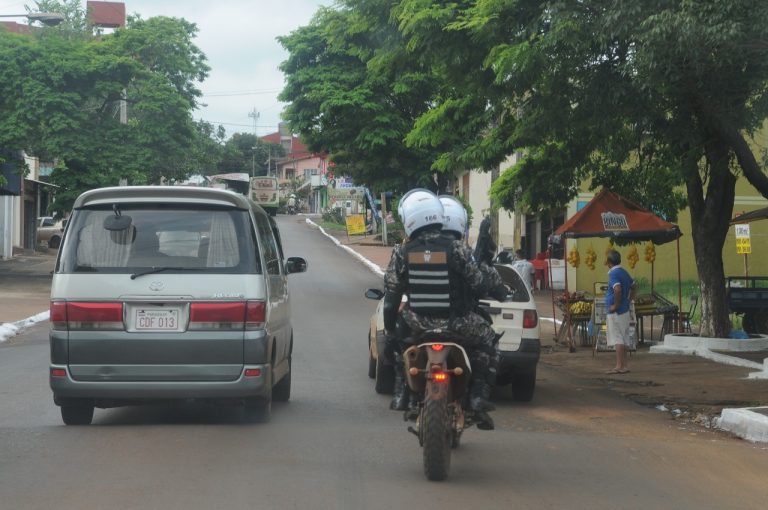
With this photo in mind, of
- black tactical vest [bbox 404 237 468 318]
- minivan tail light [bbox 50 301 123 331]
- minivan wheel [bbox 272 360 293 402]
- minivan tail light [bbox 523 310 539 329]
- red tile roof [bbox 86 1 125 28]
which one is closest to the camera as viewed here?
black tactical vest [bbox 404 237 468 318]

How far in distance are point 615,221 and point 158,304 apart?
11449 millimetres

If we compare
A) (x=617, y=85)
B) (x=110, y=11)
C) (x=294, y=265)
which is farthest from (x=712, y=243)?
(x=110, y=11)

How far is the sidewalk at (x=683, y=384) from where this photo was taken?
10.1m

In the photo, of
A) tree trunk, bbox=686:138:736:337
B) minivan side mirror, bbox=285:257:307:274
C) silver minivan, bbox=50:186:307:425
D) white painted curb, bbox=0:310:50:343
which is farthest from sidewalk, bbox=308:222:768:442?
white painted curb, bbox=0:310:50:343

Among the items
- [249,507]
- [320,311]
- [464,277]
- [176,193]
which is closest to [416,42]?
[176,193]

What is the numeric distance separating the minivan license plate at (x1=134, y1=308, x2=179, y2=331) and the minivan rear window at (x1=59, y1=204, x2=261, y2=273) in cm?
33

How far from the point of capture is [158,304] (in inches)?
332

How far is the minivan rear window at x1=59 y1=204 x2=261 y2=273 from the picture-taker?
8539mm

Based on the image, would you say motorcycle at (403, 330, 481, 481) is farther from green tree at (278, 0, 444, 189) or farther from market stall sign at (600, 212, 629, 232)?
green tree at (278, 0, 444, 189)

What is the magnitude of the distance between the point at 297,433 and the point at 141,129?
97.5 ft

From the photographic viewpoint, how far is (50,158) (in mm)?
35031

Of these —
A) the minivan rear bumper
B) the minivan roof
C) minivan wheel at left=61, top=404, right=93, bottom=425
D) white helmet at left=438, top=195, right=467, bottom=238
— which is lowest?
minivan wheel at left=61, top=404, right=93, bottom=425

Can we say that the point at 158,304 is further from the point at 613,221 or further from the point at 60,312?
the point at 613,221

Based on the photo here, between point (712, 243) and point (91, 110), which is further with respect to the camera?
point (91, 110)
